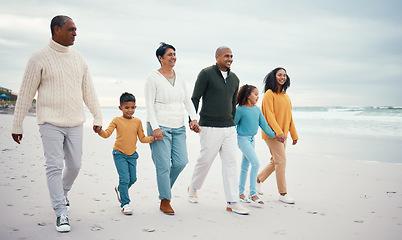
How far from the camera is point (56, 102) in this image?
11.1 ft

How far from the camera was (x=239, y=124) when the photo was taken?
4.95 metres

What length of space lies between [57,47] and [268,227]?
3036mm

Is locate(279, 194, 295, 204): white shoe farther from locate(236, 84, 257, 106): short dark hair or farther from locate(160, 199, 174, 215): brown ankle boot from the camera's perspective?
locate(160, 199, 174, 215): brown ankle boot

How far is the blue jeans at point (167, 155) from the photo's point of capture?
4.05 meters

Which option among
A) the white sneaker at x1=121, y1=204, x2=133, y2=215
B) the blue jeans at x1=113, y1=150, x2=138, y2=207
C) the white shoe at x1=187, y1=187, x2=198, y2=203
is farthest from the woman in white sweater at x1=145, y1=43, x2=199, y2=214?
the white shoe at x1=187, y1=187, x2=198, y2=203

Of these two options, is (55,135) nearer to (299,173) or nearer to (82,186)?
(82,186)

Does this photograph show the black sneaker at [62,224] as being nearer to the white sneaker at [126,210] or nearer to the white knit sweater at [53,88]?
the white sneaker at [126,210]

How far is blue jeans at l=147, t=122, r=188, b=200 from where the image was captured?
4.05m

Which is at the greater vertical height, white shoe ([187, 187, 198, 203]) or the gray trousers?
the gray trousers

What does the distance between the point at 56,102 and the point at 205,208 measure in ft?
7.59

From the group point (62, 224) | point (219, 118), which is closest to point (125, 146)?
point (62, 224)

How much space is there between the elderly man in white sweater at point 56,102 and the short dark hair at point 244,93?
7.98 ft

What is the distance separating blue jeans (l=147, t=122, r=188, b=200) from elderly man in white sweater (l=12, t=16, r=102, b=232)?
0.97 metres

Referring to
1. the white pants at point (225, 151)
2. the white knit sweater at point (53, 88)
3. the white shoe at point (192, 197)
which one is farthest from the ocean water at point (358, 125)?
the white knit sweater at point (53, 88)
